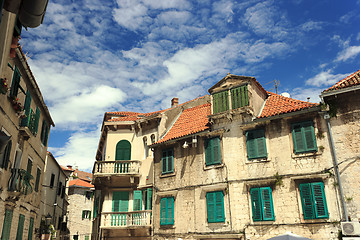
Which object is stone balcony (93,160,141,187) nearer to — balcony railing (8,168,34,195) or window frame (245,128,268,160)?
balcony railing (8,168,34,195)

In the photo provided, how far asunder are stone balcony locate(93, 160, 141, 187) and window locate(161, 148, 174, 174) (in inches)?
95.4

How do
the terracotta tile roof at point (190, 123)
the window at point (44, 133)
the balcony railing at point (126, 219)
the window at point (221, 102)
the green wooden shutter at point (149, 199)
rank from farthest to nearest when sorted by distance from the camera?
the window at point (44, 133) < the green wooden shutter at point (149, 199) < the terracotta tile roof at point (190, 123) < the balcony railing at point (126, 219) < the window at point (221, 102)

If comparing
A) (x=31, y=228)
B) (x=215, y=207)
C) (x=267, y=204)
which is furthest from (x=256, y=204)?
(x=31, y=228)

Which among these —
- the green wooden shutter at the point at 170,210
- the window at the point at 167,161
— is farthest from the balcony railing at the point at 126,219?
the window at the point at 167,161

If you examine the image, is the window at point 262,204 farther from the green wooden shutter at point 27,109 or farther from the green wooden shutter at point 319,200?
the green wooden shutter at point 27,109

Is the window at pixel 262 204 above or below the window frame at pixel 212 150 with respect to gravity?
below

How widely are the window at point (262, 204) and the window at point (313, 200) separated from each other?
1.69m

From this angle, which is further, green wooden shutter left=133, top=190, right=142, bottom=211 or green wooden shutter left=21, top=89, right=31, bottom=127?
green wooden shutter left=133, top=190, right=142, bottom=211

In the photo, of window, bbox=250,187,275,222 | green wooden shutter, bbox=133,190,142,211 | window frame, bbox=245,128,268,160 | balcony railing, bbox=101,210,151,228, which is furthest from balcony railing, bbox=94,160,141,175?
window, bbox=250,187,275,222

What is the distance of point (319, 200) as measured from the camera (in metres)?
15.9

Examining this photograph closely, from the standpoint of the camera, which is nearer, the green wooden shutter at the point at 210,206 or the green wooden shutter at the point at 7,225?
the green wooden shutter at the point at 7,225

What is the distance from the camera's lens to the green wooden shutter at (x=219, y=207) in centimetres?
1849

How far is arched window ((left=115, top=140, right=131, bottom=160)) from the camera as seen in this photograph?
82.9ft

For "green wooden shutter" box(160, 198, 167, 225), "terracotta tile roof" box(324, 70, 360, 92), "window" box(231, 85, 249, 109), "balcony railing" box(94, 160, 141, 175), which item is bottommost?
"green wooden shutter" box(160, 198, 167, 225)
